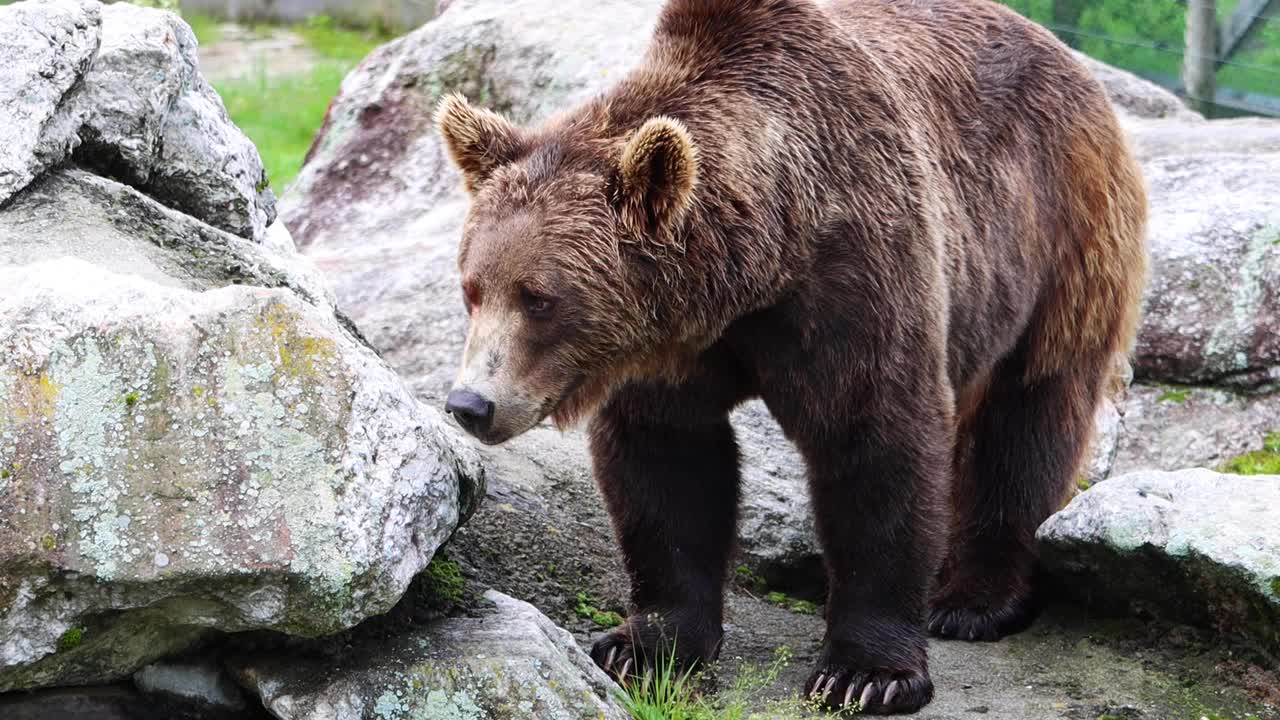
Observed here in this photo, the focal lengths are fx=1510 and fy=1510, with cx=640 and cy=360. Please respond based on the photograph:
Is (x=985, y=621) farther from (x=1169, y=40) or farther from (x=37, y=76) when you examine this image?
(x=1169, y=40)

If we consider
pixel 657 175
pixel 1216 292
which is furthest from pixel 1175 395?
pixel 657 175

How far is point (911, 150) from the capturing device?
4.37 meters

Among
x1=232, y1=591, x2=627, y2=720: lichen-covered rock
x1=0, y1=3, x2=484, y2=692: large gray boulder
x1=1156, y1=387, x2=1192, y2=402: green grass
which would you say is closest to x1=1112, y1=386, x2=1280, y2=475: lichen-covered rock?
x1=1156, y1=387, x2=1192, y2=402: green grass

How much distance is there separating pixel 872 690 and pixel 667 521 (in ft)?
2.56

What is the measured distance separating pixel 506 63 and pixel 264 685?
19.6 feet

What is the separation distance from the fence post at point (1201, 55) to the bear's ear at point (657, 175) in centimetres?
700

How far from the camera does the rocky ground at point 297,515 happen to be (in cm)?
310

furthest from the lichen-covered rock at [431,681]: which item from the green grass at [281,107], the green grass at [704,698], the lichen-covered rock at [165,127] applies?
the green grass at [281,107]

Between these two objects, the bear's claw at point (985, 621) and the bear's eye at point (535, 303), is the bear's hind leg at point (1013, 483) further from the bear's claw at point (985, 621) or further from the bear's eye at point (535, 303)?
→ the bear's eye at point (535, 303)

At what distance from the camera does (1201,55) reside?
9930 millimetres

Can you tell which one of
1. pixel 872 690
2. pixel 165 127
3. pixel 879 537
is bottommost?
pixel 872 690

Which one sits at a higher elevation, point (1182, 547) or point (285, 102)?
point (1182, 547)

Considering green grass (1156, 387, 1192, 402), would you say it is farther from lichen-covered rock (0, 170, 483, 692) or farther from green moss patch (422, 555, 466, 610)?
lichen-covered rock (0, 170, 483, 692)

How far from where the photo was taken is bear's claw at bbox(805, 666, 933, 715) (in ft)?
14.3
